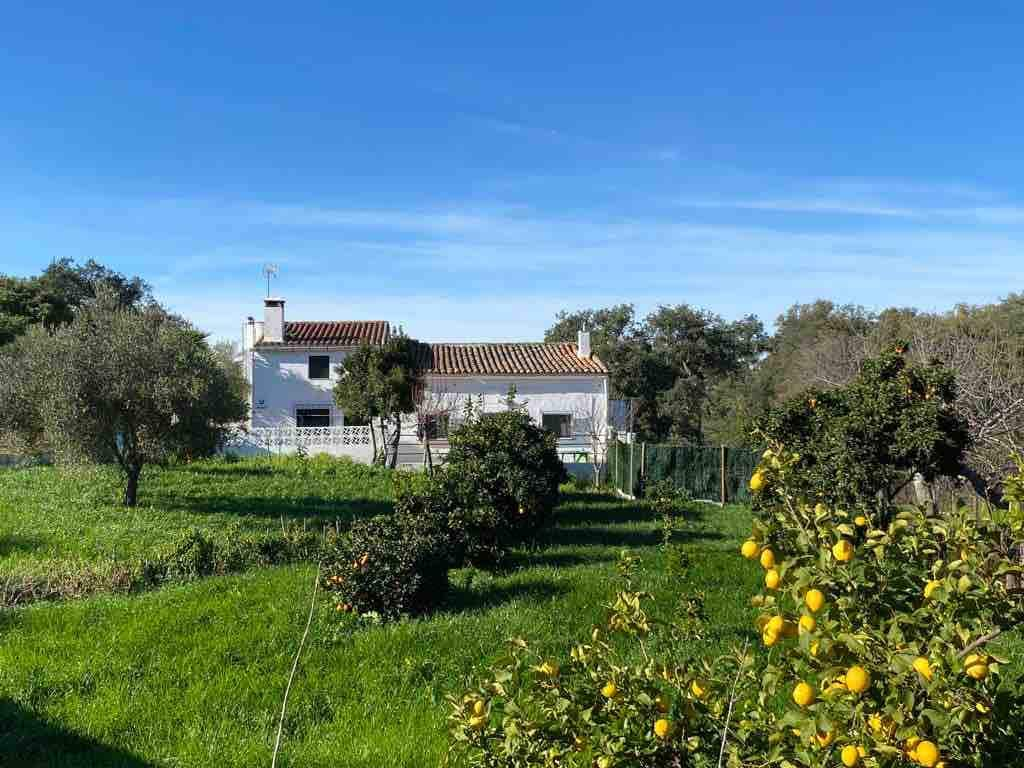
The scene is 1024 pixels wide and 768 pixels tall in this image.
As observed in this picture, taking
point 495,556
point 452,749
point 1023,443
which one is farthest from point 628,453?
point 452,749

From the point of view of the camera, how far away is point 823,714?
2.18m

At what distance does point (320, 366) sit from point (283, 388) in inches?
66.7

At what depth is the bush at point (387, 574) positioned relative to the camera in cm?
808

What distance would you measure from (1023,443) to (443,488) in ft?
32.0

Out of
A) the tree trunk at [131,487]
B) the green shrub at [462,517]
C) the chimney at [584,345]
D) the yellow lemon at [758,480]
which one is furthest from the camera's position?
the chimney at [584,345]

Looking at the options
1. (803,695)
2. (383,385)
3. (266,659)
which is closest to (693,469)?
(383,385)

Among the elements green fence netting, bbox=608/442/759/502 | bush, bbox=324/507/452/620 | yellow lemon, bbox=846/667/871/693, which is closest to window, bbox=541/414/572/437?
green fence netting, bbox=608/442/759/502

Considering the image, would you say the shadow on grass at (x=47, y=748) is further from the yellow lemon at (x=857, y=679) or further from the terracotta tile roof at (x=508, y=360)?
the terracotta tile roof at (x=508, y=360)

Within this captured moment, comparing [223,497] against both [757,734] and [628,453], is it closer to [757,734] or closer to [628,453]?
[628,453]

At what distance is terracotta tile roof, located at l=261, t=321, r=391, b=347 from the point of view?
3353 cm

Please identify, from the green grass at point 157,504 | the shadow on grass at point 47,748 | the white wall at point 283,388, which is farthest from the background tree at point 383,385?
the shadow on grass at point 47,748

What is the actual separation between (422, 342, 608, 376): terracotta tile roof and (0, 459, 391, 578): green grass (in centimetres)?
1051

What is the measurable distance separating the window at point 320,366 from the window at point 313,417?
4.45 ft

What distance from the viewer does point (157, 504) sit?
634 inches
